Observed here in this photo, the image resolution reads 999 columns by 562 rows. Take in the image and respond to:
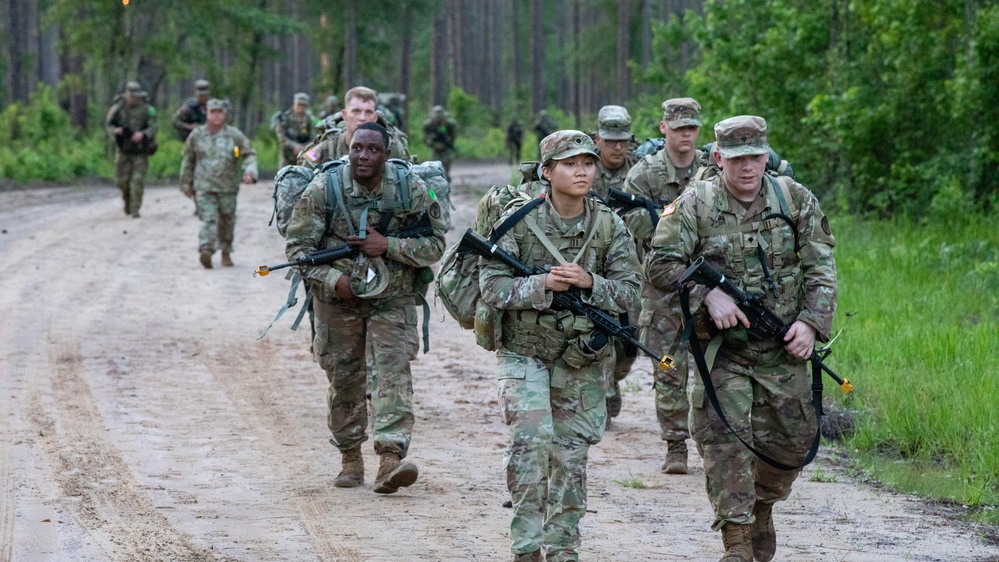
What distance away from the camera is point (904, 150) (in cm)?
1773

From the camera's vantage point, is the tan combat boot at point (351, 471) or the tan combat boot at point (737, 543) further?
the tan combat boot at point (351, 471)

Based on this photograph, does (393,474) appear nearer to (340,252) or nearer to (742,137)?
(340,252)

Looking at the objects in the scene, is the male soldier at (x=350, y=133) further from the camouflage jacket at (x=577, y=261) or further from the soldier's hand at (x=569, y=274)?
the soldier's hand at (x=569, y=274)

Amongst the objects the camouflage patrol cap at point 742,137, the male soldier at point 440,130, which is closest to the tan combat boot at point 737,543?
the camouflage patrol cap at point 742,137

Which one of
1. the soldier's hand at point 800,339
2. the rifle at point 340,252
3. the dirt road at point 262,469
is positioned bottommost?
the dirt road at point 262,469

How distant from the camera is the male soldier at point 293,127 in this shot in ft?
63.4

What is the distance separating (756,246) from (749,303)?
270mm

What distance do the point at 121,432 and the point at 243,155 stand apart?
310 inches

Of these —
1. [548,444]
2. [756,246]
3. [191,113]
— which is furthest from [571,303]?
[191,113]

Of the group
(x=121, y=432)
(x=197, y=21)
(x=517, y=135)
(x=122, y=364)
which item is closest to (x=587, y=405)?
(x=121, y=432)

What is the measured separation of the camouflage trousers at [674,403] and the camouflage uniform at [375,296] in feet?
5.48

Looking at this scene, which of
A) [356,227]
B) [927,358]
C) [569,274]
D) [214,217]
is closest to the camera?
[569,274]

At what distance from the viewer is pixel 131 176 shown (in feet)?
71.9

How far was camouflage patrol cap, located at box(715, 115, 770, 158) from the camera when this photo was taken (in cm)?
569
